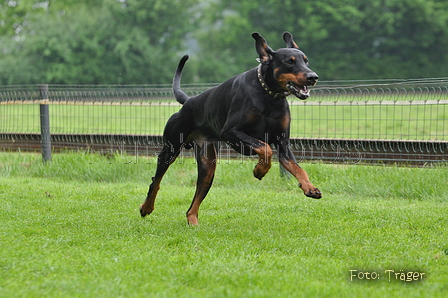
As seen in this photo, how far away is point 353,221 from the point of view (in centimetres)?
546

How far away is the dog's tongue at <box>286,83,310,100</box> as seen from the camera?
4.52 m

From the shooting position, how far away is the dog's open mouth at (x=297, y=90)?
14.9 ft

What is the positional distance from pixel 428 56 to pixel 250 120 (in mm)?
Answer: 36956

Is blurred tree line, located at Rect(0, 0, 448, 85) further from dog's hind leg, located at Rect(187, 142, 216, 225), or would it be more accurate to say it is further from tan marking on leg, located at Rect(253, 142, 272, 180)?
tan marking on leg, located at Rect(253, 142, 272, 180)

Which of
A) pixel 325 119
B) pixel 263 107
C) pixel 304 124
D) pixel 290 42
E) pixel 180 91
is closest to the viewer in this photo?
pixel 263 107

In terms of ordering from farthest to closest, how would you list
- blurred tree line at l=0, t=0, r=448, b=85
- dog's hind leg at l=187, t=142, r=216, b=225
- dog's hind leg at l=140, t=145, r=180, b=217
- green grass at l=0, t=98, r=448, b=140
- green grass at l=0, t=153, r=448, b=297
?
blurred tree line at l=0, t=0, r=448, b=85
green grass at l=0, t=98, r=448, b=140
dog's hind leg at l=140, t=145, r=180, b=217
dog's hind leg at l=187, t=142, r=216, b=225
green grass at l=0, t=153, r=448, b=297

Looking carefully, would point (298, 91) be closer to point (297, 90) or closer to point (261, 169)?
point (297, 90)

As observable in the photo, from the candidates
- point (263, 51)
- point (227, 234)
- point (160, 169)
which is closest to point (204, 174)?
point (160, 169)

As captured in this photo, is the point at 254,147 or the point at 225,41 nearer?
the point at 254,147

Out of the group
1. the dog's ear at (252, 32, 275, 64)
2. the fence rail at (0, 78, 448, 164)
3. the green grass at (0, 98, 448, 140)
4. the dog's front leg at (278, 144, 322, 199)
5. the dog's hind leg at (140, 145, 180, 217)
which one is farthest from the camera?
the green grass at (0, 98, 448, 140)

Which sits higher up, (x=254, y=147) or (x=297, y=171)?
(x=254, y=147)

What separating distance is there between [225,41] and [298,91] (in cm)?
3973

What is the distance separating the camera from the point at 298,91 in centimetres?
455

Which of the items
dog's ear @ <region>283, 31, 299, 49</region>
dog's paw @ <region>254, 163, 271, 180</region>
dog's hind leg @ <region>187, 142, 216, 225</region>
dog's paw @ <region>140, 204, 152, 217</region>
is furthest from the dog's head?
dog's paw @ <region>140, 204, 152, 217</region>
